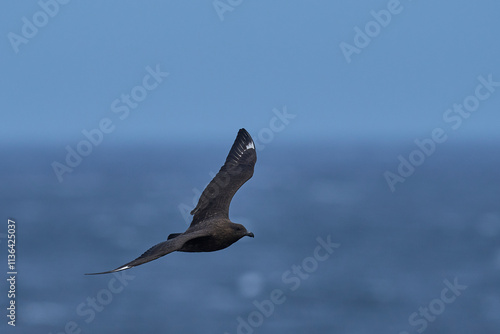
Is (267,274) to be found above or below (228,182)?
above

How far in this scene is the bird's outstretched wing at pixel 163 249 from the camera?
16672mm

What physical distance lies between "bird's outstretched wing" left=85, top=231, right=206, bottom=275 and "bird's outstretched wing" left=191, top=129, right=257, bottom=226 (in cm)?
206

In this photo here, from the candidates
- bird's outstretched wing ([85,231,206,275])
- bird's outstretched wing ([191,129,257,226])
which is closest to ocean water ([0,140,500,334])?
bird's outstretched wing ([191,129,257,226])

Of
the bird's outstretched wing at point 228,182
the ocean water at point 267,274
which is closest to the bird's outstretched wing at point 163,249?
the bird's outstretched wing at point 228,182

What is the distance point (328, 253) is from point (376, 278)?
1404cm

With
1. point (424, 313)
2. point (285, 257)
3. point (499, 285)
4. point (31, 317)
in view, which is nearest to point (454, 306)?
point (424, 313)

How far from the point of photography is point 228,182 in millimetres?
22109

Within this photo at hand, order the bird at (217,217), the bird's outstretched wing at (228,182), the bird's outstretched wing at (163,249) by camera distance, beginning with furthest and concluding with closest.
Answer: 1. the bird's outstretched wing at (228,182)
2. the bird at (217,217)
3. the bird's outstretched wing at (163,249)

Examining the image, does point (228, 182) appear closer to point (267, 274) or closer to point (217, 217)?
point (217, 217)

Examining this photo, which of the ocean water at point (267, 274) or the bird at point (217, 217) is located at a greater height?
the ocean water at point (267, 274)

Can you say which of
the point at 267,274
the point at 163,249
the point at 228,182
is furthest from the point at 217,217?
the point at 267,274

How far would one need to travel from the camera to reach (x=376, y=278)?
117000 millimetres

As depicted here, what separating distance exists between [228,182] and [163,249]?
4.85 metres

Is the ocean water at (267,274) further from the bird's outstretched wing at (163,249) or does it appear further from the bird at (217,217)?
the bird's outstretched wing at (163,249)
